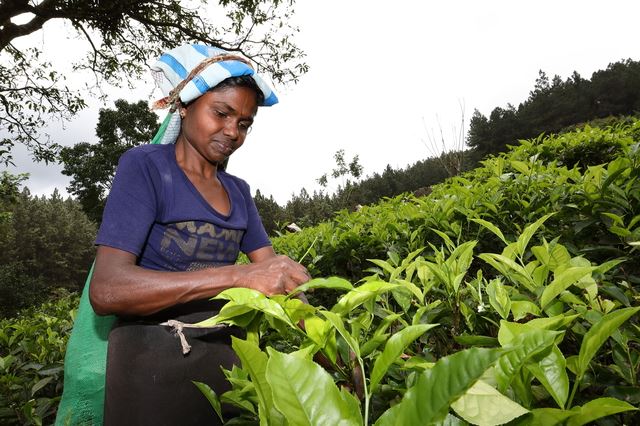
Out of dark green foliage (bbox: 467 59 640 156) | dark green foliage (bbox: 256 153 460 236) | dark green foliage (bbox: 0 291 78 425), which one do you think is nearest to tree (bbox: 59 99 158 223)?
dark green foliage (bbox: 256 153 460 236)

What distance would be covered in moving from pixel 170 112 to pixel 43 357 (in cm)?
182

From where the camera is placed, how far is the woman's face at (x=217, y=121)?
1521 mm

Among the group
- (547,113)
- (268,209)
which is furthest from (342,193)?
(547,113)

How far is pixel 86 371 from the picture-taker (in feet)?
4.01

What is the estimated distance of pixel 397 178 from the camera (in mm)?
79312

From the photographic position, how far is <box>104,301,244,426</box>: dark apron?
1.15 m

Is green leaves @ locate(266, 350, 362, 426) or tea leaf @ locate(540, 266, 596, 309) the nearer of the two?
green leaves @ locate(266, 350, 362, 426)

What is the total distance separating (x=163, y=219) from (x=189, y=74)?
0.61m

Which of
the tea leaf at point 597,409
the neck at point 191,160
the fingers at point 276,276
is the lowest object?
the tea leaf at point 597,409

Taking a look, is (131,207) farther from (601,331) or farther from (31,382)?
(31,382)

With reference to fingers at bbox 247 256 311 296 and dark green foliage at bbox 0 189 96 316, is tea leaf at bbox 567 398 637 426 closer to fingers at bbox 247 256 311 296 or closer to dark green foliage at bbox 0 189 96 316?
fingers at bbox 247 256 311 296

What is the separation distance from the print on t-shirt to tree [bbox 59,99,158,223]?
117 feet

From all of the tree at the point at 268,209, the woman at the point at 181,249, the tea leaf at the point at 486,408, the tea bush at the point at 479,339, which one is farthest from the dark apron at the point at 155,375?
the tree at the point at 268,209

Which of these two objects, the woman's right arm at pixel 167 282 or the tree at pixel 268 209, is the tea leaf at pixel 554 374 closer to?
the woman's right arm at pixel 167 282
